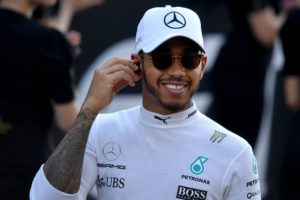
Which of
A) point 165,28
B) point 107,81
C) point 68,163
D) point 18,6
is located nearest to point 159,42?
point 165,28

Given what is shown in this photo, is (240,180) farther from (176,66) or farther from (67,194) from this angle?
(67,194)

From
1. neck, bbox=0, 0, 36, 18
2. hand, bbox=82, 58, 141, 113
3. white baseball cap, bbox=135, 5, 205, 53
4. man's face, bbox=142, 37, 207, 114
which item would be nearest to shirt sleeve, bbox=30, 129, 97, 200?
hand, bbox=82, 58, 141, 113

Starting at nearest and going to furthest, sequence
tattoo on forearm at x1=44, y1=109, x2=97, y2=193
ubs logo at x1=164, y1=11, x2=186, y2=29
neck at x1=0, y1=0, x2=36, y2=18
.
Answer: tattoo on forearm at x1=44, y1=109, x2=97, y2=193
ubs logo at x1=164, y1=11, x2=186, y2=29
neck at x1=0, y1=0, x2=36, y2=18

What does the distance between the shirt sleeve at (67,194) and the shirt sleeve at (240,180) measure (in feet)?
1.58

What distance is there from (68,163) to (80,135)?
0.11m

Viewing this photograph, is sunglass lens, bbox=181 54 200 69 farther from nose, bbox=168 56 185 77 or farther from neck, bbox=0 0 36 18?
neck, bbox=0 0 36 18

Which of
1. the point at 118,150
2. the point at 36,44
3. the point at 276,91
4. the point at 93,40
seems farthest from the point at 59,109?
the point at 276,91

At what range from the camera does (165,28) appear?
3.28m

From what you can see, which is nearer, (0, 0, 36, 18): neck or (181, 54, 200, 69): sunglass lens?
(181, 54, 200, 69): sunglass lens

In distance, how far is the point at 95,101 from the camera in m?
3.31

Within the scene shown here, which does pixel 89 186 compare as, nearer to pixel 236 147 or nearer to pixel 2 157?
pixel 236 147

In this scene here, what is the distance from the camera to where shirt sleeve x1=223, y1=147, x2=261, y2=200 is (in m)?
3.21

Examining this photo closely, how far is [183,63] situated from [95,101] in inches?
13.5

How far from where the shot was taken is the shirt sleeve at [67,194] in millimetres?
3178
